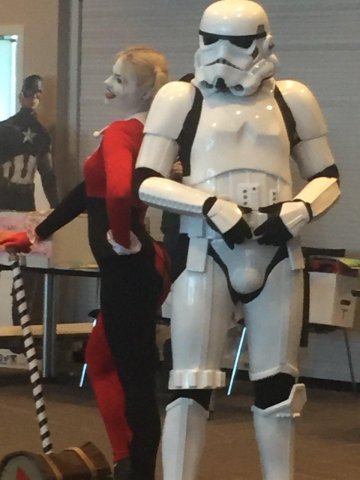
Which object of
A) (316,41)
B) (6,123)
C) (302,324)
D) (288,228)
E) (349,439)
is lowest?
(349,439)

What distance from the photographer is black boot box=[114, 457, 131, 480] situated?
276 centimetres

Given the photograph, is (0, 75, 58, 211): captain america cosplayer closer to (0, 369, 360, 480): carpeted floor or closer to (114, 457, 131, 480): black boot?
(0, 369, 360, 480): carpeted floor

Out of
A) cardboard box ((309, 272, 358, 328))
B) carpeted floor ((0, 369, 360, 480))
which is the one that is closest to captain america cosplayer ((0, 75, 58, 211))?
carpeted floor ((0, 369, 360, 480))

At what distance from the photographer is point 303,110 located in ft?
8.27

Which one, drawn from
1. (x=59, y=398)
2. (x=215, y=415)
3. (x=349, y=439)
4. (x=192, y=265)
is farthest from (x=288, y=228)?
(x=59, y=398)

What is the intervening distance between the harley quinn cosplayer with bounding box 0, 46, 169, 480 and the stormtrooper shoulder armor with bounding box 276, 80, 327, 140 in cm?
42

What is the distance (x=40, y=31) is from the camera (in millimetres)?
6441

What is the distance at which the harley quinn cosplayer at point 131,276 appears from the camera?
2703mm

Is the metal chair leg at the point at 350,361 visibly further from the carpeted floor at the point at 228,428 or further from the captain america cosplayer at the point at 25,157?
the captain america cosplayer at the point at 25,157

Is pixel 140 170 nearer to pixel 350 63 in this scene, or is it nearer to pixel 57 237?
pixel 57 237

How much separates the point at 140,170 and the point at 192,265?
26cm

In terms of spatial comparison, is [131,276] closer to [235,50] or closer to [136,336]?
[136,336]

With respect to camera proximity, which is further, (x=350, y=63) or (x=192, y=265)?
(x=350, y=63)

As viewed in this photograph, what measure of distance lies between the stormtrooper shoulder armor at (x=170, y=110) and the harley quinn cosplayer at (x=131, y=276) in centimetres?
19
